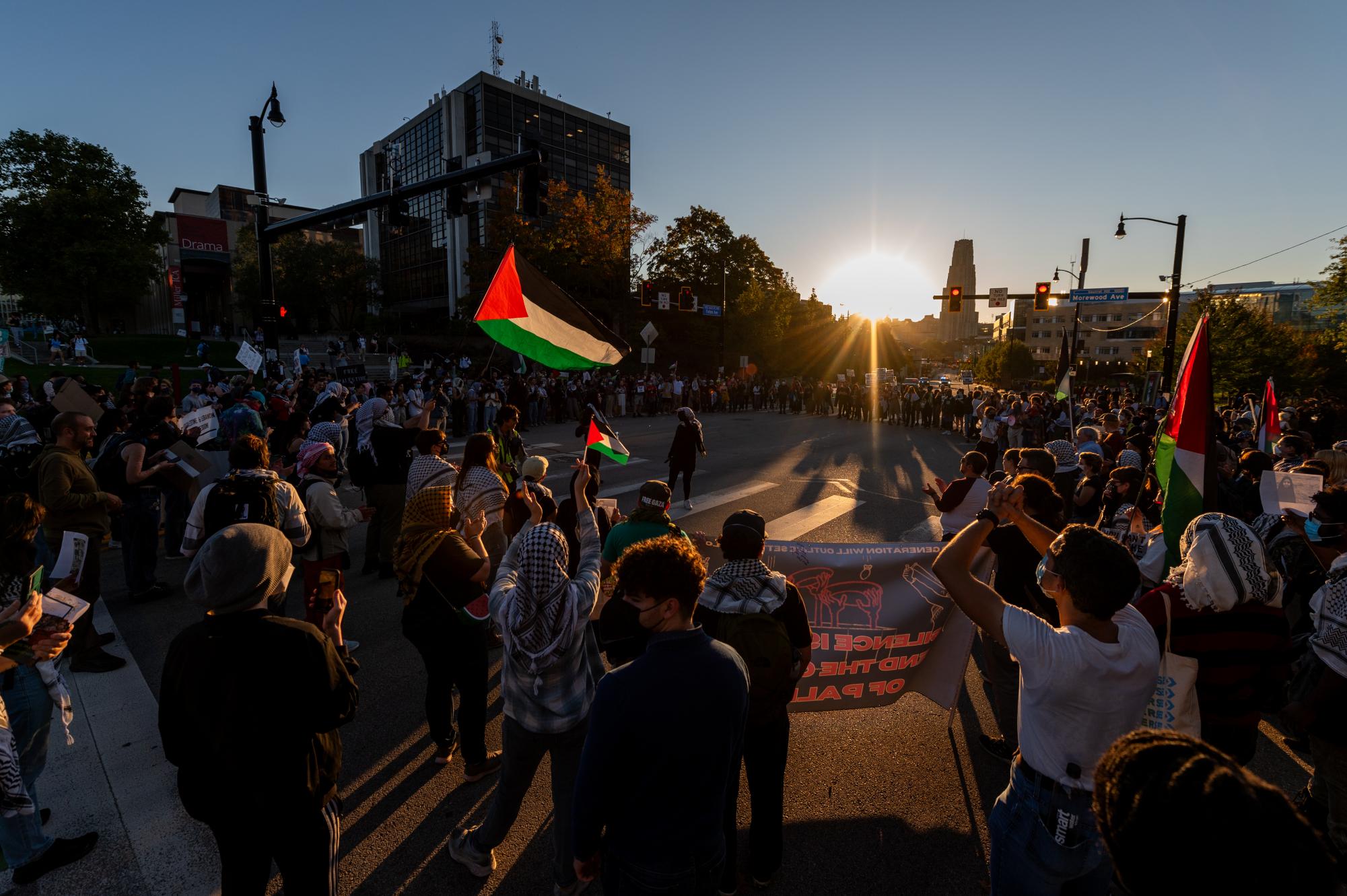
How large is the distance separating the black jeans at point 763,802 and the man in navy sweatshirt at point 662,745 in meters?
0.85

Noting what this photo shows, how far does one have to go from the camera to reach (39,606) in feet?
9.57

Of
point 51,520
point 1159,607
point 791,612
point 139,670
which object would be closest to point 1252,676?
point 1159,607

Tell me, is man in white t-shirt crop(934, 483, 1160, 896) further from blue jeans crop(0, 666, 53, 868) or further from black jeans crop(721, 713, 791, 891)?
blue jeans crop(0, 666, 53, 868)

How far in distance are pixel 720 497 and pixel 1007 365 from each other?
229 ft

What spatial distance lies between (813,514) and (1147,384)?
19899 millimetres

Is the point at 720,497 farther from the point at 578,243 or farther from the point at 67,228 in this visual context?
the point at 67,228

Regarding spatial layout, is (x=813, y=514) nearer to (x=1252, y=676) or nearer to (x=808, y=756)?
(x=808, y=756)

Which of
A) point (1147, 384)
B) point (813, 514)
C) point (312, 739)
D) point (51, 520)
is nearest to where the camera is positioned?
point (312, 739)

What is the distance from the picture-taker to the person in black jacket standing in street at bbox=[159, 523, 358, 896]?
2150mm

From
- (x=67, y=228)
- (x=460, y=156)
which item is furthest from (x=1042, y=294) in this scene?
(x=67, y=228)

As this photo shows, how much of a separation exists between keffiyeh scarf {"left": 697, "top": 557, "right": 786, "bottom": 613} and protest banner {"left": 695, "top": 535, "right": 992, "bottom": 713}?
57.4 inches

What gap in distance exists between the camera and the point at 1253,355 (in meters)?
26.3

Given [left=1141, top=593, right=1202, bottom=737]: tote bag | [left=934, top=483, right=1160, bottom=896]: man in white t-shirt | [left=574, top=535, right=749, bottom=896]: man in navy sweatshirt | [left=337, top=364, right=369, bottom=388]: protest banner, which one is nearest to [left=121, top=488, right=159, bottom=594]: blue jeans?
[left=574, top=535, right=749, bottom=896]: man in navy sweatshirt

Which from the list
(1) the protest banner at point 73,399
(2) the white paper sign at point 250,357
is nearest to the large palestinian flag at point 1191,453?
(1) the protest banner at point 73,399
